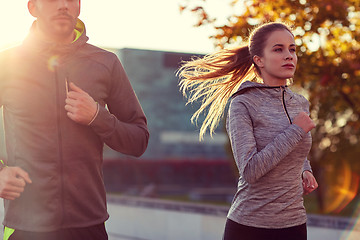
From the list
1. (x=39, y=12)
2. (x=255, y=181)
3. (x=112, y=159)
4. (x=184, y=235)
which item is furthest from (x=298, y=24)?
(x=112, y=159)

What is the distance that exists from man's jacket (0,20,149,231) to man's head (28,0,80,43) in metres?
0.05

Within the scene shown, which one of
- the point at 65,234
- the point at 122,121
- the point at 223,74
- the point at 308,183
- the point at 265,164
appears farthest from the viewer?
→ the point at 223,74

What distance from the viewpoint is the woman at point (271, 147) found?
333 cm

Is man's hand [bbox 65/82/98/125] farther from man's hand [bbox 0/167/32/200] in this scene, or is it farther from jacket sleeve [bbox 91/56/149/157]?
man's hand [bbox 0/167/32/200]

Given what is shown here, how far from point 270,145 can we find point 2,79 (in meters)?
1.37

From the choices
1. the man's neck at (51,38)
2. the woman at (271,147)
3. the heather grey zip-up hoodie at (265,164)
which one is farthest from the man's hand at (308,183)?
the man's neck at (51,38)

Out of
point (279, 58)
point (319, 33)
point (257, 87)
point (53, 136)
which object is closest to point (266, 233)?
point (257, 87)

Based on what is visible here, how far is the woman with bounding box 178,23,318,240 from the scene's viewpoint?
333cm

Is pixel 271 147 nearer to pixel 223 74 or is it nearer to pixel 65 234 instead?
pixel 223 74

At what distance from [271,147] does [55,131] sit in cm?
115

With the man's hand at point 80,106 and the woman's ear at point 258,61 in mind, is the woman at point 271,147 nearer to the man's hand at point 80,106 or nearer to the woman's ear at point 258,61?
the woman's ear at point 258,61

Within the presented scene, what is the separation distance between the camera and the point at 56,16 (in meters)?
2.72

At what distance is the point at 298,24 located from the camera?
9125mm

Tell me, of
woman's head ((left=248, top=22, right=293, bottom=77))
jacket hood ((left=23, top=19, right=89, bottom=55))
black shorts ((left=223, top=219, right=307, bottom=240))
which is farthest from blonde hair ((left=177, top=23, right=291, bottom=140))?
jacket hood ((left=23, top=19, right=89, bottom=55))
